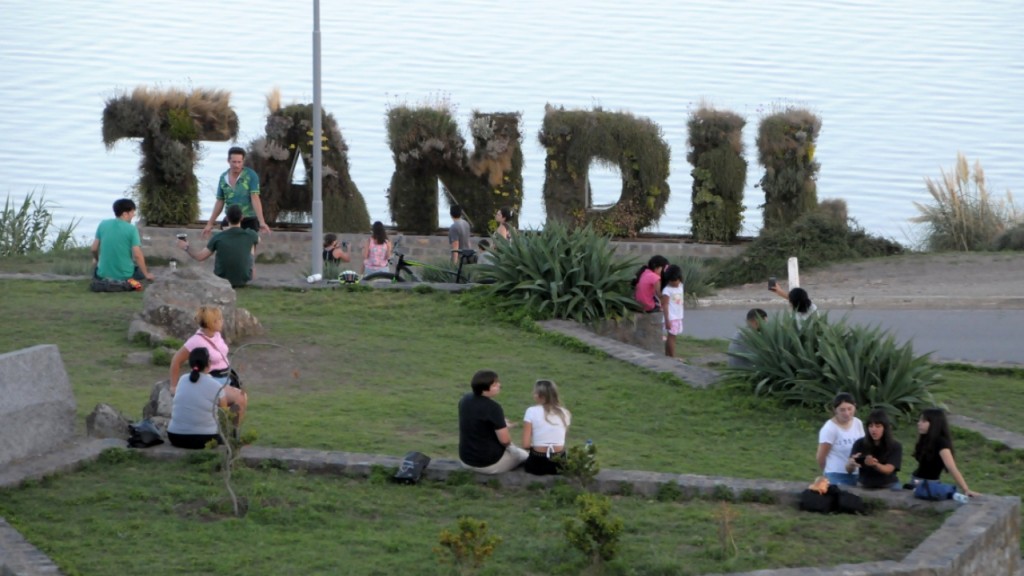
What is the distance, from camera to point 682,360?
17.7m

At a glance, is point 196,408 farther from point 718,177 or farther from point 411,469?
point 718,177

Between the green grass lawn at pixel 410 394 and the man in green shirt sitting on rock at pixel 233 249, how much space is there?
0.29 m

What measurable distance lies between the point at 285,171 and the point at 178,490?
845 inches

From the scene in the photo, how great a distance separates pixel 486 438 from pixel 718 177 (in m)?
20.4

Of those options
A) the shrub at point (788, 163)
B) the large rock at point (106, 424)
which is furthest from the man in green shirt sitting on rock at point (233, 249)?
the shrub at point (788, 163)

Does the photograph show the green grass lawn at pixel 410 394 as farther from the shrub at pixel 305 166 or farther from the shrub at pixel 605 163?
the shrub at pixel 305 166

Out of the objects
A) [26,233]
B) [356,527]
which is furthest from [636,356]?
[26,233]

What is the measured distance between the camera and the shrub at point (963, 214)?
31.5m

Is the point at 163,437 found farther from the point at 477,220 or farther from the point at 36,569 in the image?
the point at 477,220

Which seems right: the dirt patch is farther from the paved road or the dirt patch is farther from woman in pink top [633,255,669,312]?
woman in pink top [633,255,669,312]

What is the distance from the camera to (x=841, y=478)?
11.4 metres

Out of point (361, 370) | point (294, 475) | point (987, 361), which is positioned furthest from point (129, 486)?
point (987, 361)

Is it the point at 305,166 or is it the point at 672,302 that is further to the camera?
the point at 305,166

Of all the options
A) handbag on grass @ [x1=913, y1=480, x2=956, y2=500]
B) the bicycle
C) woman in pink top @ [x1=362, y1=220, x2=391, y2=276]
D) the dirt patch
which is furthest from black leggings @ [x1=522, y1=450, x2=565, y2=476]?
the dirt patch
